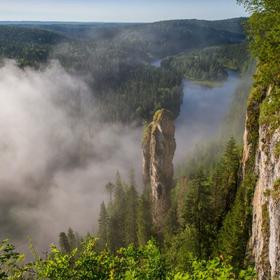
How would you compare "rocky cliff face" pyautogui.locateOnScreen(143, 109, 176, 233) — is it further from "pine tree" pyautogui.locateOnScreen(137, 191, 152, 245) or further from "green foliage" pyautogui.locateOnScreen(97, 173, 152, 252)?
"green foliage" pyautogui.locateOnScreen(97, 173, 152, 252)

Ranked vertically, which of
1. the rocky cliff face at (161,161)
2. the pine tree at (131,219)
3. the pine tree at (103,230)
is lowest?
the pine tree at (103,230)

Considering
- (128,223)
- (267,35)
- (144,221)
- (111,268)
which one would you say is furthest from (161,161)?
(111,268)

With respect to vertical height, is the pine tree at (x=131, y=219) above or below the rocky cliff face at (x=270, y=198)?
below

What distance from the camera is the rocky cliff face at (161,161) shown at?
9681 centimetres

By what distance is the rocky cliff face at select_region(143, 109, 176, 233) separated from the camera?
9681cm

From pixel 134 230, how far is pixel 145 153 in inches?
749

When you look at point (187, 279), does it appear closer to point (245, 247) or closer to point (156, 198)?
point (245, 247)

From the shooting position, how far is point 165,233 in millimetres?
85812

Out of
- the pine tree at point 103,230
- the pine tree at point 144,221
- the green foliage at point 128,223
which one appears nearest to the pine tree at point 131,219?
the green foliage at point 128,223

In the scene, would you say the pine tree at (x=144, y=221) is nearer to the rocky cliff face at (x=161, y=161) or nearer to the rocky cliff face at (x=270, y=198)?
the rocky cliff face at (x=161, y=161)

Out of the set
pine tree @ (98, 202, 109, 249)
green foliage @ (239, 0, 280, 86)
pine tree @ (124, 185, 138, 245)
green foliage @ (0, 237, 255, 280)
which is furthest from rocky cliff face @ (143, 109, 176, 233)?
green foliage @ (0, 237, 255, 280)

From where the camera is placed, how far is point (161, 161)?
97375 mm

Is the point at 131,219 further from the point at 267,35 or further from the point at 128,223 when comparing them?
the point at 267,35

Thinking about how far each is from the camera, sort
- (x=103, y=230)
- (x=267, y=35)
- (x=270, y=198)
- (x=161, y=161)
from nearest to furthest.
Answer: (x=270, y=198)
(x=267, y=35)
(x=161, y=161)
(x=103, y=230)
